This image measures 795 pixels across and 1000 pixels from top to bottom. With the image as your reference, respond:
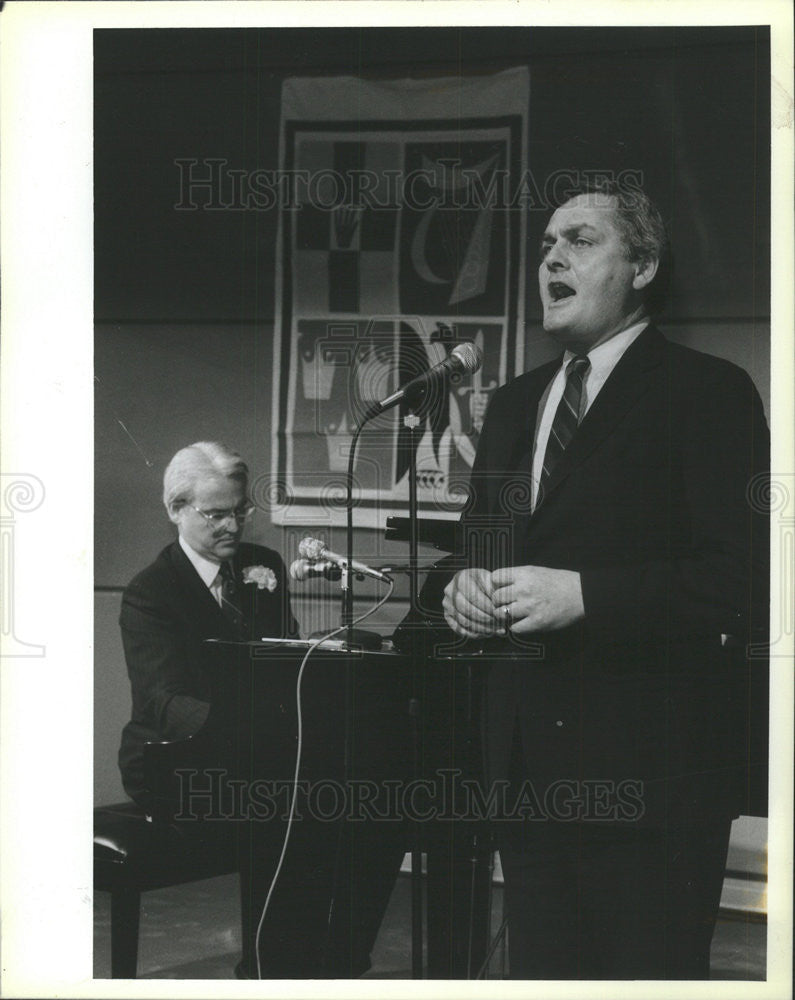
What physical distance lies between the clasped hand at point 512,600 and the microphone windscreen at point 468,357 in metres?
0.56

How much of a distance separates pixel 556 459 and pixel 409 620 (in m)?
0.60

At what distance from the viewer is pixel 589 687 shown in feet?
8.70

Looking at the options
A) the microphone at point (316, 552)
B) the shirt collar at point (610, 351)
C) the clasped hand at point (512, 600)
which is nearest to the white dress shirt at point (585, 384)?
the shirt collar at point (610, 351)

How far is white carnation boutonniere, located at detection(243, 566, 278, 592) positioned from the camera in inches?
108

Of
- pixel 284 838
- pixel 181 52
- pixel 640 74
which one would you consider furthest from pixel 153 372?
pixel 640 74

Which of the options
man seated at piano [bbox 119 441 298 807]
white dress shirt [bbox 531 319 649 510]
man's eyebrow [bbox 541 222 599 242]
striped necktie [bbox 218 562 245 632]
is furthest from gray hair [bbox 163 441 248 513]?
man's eyebrow [bbox 541 222 599 242]

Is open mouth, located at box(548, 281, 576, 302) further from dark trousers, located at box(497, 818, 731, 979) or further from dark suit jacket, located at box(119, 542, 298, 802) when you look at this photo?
dark trousers, located at box(497, 818, 731, 979)

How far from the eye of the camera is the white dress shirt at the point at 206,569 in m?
2.77

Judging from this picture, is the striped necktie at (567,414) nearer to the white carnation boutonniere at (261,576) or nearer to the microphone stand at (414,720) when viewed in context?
the microphone stand at (414,720)

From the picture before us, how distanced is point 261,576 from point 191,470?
36cm

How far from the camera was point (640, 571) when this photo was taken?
2.65 m

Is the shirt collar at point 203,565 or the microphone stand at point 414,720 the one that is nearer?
the microphone stand at point 414,720

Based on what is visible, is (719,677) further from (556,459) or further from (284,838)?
(284,838)

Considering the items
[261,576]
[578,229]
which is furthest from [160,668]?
[578,229]
